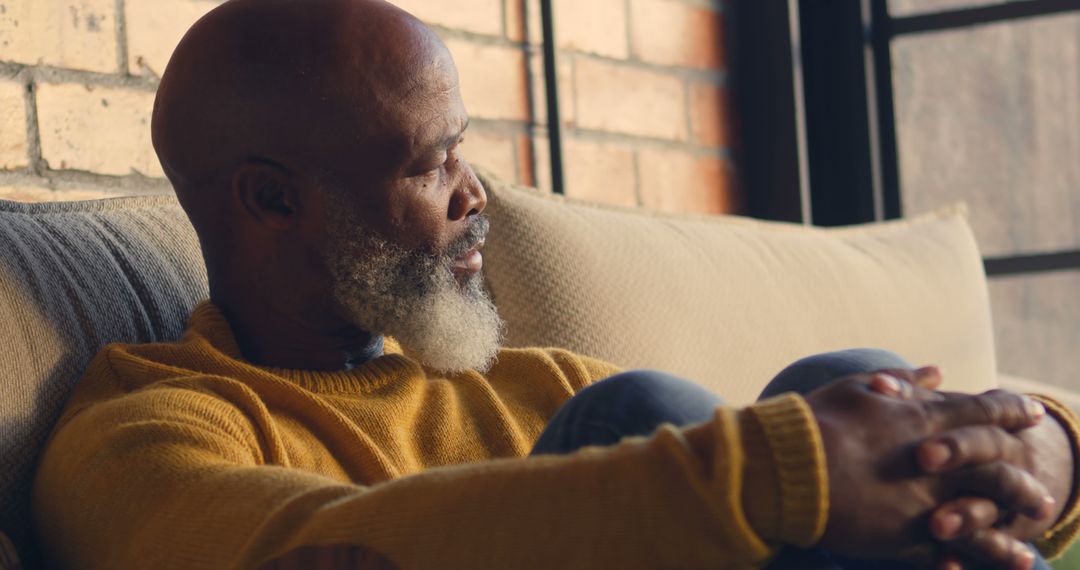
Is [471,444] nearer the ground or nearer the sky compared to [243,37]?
nearer the ground

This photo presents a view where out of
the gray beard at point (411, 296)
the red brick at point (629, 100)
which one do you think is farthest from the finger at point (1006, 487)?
the red brick at point (629, 100)

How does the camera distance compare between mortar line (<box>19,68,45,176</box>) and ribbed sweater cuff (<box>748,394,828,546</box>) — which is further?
mortar line (<box>19,68,45,176</box>)

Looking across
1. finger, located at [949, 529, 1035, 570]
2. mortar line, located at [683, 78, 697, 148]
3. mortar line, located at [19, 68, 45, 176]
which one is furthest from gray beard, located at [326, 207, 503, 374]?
mortar line, located at [683, 78, 697, 148]

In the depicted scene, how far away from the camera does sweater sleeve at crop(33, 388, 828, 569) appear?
59 centimetres

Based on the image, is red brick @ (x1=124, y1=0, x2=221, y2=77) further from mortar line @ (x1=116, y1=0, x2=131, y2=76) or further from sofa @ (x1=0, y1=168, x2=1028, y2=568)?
sofa @ (x1=0, y1=168, x2=1028, y2=568)

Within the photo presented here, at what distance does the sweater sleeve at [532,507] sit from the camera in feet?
1.95

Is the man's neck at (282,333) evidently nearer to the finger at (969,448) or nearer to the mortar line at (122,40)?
the mortar line at (122,40)

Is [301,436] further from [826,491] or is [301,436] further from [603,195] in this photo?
[603,195]

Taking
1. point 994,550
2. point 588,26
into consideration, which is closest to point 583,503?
point 994,550

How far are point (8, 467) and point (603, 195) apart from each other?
1203 mm

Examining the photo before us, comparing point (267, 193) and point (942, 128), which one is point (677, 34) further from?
point (267, 193)

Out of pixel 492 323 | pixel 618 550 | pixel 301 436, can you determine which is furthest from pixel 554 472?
pixel 492 323

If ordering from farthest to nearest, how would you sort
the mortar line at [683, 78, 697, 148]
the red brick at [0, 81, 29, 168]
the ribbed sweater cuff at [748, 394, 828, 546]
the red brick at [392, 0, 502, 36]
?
the mortar line at [683, 78, 697, 148] → the red brick at [392, 0, 502, 36] → the red brick at [0, 81, 29, 168] → the ribbed sweater cuff at [748, 394, 828, 546]

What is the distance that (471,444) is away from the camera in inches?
41.3
